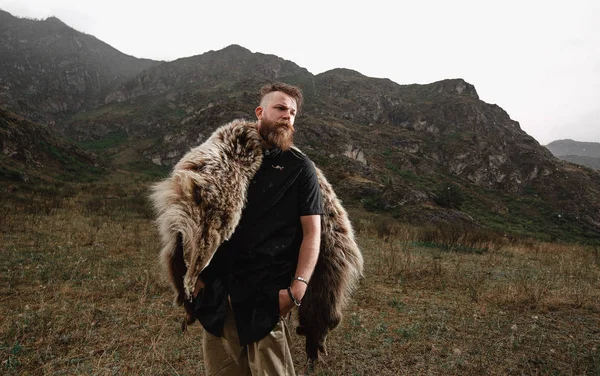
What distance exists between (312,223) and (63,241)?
347 inches

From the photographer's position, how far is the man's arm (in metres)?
1.57

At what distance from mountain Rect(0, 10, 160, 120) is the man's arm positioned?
89.2 m

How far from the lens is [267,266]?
1652 mm

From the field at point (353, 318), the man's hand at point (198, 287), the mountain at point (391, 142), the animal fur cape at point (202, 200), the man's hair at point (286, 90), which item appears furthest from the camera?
the mountain at point (391, 142)

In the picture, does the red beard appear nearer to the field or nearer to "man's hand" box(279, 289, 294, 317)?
"man's hand" box(279, 289, 294, 317)

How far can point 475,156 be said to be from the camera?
59438 millimetres

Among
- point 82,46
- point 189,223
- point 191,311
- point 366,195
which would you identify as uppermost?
point 82,46

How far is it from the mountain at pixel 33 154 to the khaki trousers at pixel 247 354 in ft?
72.3

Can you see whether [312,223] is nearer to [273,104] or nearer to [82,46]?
[273,104]

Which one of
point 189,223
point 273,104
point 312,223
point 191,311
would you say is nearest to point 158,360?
point 191,311

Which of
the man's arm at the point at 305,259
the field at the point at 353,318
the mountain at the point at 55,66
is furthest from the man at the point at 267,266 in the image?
the mountain at the point at 55,66

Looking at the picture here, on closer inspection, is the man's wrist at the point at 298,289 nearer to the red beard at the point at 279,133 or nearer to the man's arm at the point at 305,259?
the man's arm at the point at 305,259

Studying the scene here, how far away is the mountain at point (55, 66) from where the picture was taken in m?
84.8

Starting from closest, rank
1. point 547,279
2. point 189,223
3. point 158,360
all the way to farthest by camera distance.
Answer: point 189,223, point 158,360, point 547,279
